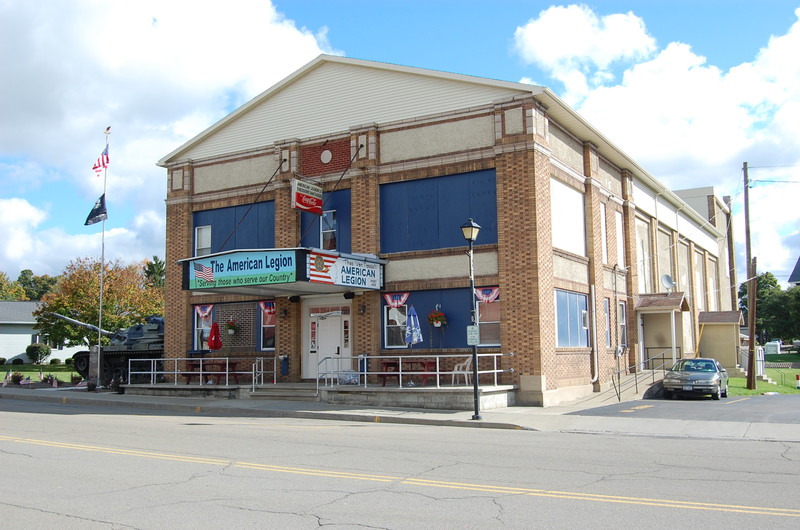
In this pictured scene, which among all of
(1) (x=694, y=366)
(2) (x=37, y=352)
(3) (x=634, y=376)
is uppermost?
(2) (x=37, y=352)

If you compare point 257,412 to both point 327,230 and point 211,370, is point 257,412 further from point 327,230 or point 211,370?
point 327,230

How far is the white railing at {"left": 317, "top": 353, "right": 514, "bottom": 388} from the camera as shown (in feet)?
68.4

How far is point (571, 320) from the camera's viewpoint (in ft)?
75.9

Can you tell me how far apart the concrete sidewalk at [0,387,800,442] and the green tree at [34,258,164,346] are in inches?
923

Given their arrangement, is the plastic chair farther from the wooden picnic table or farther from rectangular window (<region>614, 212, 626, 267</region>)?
rectangular window (<region>614, 212, 626, 267</region>)

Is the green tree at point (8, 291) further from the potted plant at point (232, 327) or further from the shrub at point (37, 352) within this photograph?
the potted plant at point (232, 327)

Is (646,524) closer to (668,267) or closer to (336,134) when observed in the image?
(336,134)

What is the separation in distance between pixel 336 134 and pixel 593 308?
10.5 meters

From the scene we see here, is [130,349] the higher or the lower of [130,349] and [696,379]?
the higher

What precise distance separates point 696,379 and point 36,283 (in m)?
102

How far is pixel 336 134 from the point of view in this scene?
81.1 feet

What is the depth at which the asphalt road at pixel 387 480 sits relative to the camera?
7.23 meters

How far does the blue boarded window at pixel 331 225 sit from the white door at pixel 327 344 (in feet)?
8.02

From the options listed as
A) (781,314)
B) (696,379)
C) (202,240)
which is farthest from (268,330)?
(781,314)
